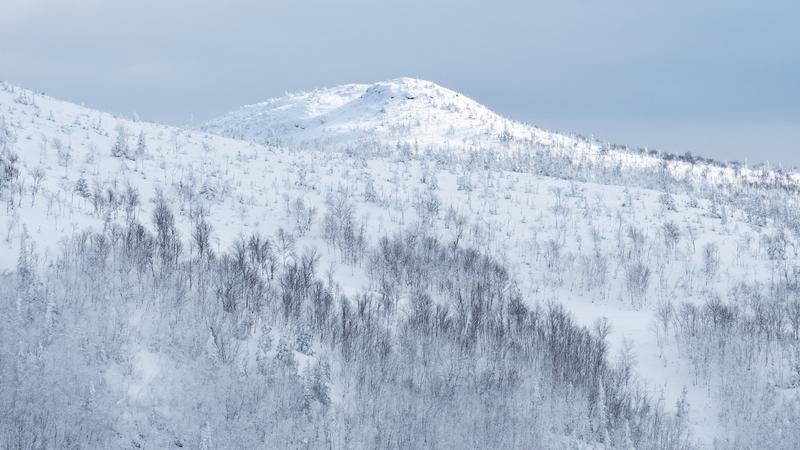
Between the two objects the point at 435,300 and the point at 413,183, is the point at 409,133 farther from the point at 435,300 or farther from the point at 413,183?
the point at 435,300

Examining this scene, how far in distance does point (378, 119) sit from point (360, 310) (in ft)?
236

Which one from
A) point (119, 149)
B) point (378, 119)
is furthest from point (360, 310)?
point (378, 119)

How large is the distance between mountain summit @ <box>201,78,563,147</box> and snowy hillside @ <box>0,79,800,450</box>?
1369 inches

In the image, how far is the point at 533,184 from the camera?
36688mm

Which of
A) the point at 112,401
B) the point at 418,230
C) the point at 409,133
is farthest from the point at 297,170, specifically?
the point at 409,133

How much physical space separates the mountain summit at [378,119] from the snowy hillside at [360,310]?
34.8 metres

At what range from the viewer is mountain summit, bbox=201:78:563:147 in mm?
72250

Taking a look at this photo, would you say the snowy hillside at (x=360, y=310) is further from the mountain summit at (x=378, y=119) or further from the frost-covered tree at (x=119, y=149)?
the mountain summit at (x=378, y=119)

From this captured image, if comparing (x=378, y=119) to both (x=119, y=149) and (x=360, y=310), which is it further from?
(x=360, y=310)

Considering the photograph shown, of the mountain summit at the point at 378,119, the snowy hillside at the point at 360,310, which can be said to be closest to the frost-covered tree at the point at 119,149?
the snowy hillside at the point at 360,310

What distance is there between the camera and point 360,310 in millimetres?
15414

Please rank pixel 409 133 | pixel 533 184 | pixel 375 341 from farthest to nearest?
pixel 409 133, pixel 533 184, pixel 375 341

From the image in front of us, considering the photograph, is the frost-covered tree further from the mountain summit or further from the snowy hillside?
the mountain summit

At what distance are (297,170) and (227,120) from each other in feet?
270
